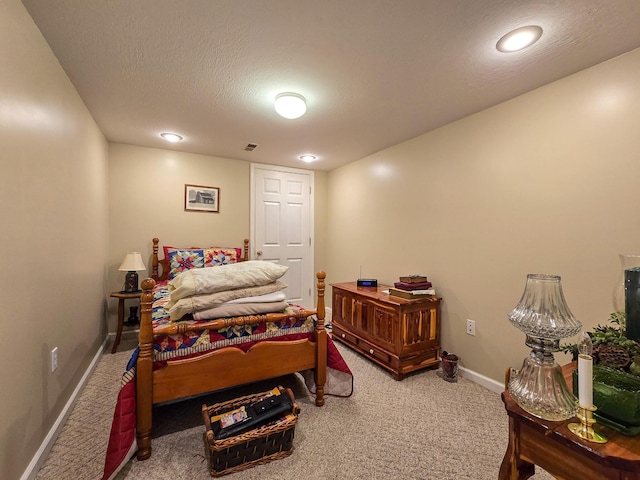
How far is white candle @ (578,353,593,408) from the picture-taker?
2.42 feet

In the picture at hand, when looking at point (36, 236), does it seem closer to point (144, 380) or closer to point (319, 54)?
point (144, 380)

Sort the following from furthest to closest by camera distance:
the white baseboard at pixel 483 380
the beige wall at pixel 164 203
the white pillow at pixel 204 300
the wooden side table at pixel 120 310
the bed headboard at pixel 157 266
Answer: the bed headboard at pixel 157 266 < the beige wall at pixel 164 203 < the wooden side table at pixel 120 310 < the white baseboard at pixel 483 380 < the white pillow at pixel 204 300

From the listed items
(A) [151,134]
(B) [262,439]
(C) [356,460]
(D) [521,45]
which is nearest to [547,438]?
(C) [356,460]

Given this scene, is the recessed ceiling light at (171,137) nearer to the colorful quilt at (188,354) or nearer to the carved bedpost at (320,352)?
the colorful quilt at (188,354)

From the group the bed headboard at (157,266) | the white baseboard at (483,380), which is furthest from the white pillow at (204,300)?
the white baseboard at (483,380)

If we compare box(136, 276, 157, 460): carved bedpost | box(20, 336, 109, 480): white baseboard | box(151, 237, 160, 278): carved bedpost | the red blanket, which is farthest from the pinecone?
box(151, 237, 160, 278): carved bedpost

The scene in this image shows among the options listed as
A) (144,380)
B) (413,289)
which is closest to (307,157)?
(413,289)

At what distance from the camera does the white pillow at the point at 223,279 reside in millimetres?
1786

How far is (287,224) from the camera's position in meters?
4.22

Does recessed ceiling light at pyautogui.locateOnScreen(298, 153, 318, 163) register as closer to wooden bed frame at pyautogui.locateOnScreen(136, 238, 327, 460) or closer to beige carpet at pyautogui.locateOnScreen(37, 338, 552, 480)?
wooden bed frame at pyautogui.locateOnScreen(136, 238, 327, 460)

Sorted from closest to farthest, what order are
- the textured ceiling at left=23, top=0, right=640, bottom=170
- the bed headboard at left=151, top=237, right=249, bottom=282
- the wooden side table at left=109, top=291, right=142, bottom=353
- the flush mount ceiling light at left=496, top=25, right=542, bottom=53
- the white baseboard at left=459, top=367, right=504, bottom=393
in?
the textured ceiling at left=23, top=0, right=640, bottom=170
the flush mount ceiling light at left=496, top=25, right=542, bottom=53
the white baseboard at left=459, top=367, right=504, bottom=393
the wooden side table at left=109, top=291, right=142, bottom=353
the bed headboard at left=151, top=237, right=249, bottom=282

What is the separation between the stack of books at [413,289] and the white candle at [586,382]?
1.68 metres

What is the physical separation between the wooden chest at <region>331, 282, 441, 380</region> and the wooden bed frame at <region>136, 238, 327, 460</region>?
721mm

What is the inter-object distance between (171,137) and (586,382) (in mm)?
3575
